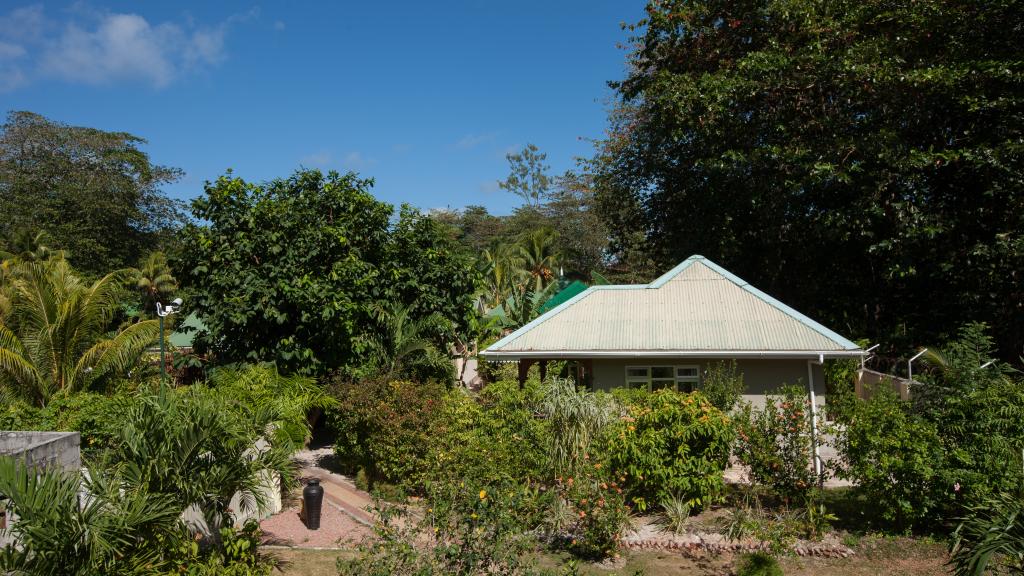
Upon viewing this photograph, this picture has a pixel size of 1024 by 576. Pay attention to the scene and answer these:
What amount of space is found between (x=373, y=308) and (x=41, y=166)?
26407mm

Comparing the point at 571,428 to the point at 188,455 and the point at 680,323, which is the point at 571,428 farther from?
the point at 680,323

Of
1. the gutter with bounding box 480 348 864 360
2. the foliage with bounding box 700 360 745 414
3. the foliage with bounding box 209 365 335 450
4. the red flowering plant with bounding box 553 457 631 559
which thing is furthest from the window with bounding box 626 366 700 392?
the foliage with bounding box 209 365 335 450

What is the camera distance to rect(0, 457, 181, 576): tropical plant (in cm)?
545

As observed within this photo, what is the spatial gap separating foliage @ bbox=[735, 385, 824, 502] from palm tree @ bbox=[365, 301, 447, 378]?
7434 mm

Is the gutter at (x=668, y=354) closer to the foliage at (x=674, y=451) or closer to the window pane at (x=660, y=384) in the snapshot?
the window pane at (x=660, y=384)

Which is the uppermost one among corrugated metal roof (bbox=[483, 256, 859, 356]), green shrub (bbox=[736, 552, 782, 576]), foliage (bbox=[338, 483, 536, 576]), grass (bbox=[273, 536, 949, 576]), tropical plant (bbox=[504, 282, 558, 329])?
tropical plant (bbox=[504, 282, 558, 329])

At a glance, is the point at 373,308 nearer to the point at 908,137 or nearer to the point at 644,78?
the point at 644,78

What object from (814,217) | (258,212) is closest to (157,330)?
(258,212)

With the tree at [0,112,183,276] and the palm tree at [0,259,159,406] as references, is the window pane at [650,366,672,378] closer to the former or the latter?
the palm tree at [0,259,159,406]

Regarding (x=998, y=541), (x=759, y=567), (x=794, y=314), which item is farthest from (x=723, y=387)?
(x=998, y=541)

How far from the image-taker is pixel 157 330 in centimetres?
1392

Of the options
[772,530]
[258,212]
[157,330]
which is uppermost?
[258,212]

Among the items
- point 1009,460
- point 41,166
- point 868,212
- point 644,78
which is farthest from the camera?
point 41,166

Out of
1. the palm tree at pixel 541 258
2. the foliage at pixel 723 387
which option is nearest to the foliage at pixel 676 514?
the foliage at pixel 723 387
